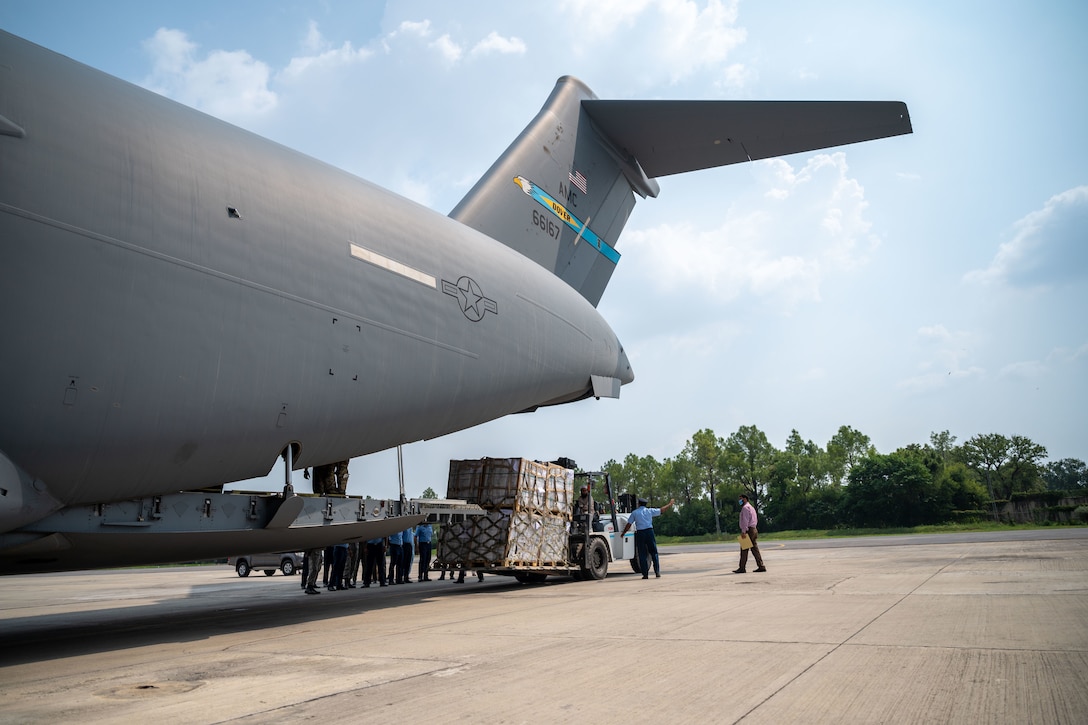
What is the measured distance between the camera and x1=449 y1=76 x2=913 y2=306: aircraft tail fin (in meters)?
9.70

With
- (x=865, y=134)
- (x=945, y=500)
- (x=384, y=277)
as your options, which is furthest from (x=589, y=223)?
(x=945, y=500)

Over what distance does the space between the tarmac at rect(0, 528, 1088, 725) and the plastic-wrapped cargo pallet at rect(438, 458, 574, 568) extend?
171 centimetres

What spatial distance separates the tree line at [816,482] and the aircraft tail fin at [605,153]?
4497 centimetres

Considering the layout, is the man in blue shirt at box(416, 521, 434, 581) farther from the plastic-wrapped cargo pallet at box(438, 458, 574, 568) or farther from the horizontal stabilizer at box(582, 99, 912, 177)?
the horizontal stabilizer at box(582, 99, 912, 177)

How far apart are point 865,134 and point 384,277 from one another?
6667 mm

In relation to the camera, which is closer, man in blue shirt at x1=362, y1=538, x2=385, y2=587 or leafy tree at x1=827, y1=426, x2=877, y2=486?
man in blue shirt at x1=362, y1=538, x2=385, y2=587

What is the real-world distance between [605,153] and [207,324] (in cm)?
812

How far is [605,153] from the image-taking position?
12.2 metres

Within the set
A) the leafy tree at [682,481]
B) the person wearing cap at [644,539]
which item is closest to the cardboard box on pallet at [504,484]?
the person wearing cap at [644,539]

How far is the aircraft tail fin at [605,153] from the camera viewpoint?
31.8 ft

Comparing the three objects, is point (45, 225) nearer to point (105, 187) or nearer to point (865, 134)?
point (105, 187)

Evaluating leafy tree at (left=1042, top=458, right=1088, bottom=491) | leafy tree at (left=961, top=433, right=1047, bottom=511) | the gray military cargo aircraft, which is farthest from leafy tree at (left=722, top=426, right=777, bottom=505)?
leafy tree at (left=1042, top=458, right=1088, bottom=491)

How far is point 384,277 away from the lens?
7.33m

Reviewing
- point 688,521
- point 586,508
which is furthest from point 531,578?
point 688,521
